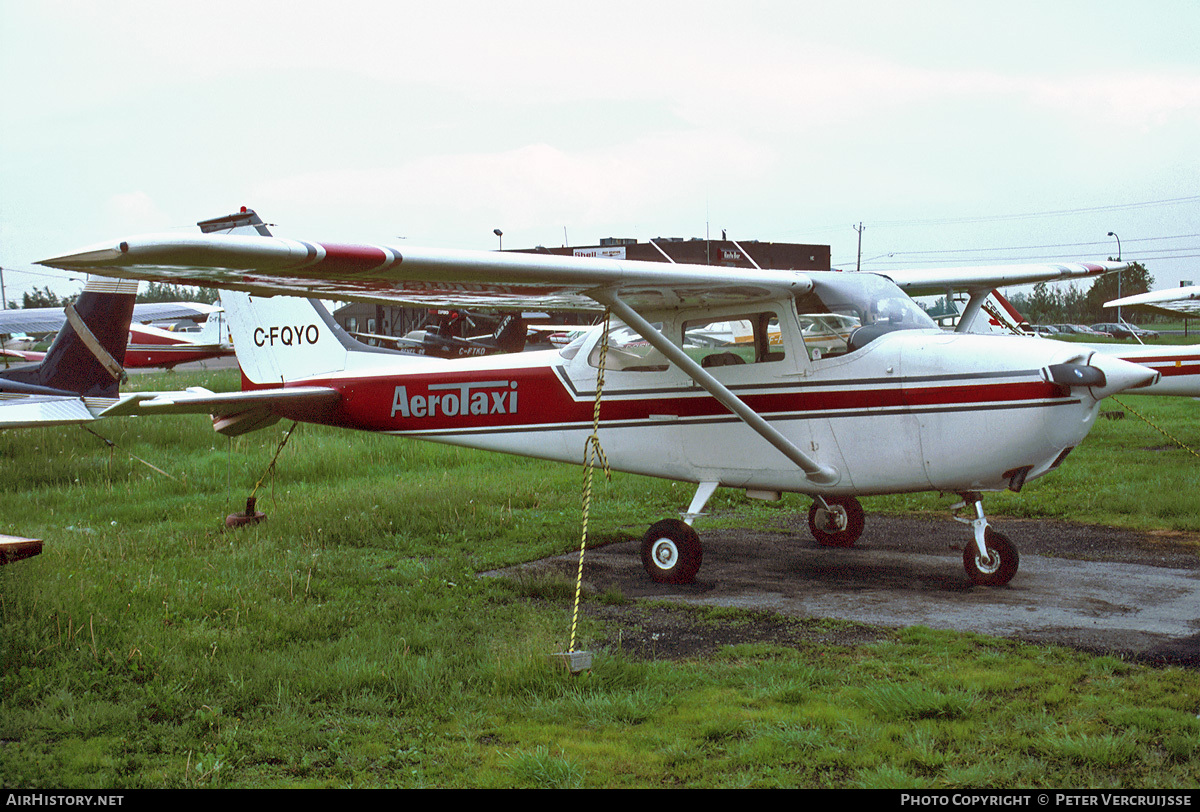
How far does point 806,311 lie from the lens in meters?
7.54

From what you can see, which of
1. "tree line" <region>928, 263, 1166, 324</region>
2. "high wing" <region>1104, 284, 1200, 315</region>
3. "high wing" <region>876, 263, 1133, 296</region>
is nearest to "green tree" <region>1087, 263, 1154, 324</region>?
"tree line" <region>928, 263, 1166, 324</region>

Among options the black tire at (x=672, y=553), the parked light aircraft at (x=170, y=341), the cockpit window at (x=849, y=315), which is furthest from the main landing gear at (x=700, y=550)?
the parked light aircraft at (x=170, y=341)

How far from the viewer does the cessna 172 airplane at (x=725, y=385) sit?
6.46 m

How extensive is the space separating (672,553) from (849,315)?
2.35 m

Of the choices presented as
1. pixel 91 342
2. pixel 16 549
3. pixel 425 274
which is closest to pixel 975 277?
pixel 425 274

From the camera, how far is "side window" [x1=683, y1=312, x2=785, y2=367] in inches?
301

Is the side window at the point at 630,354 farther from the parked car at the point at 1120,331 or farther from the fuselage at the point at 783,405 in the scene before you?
the parked car at the point at 1120,331

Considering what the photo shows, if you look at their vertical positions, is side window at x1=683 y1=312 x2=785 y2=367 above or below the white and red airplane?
above

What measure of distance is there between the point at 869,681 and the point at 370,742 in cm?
255

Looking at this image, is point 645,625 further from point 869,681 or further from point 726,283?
point 726,283

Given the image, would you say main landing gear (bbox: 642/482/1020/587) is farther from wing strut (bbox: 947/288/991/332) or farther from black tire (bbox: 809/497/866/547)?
wing strut (bbox: 947/288/991/332)

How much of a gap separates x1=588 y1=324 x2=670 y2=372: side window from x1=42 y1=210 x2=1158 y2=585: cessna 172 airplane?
0.06 feet

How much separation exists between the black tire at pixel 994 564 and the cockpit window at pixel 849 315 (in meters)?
1.75
